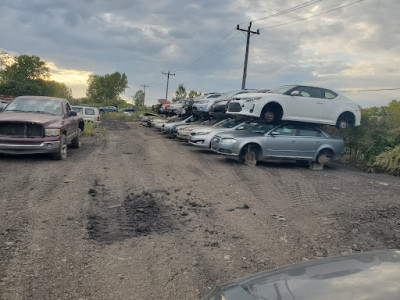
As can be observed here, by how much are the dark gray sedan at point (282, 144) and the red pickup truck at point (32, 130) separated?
497 cm

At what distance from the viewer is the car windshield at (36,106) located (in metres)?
10.1

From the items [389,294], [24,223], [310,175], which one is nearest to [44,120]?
[24,223]

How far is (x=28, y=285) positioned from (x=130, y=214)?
2287 mm

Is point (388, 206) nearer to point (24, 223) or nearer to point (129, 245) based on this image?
point (129, 245)

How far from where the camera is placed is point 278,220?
5.63 m

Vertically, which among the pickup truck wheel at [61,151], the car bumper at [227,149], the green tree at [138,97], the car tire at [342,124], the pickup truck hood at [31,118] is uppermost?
the green tree at [138,97]

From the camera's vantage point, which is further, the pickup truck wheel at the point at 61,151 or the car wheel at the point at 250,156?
the car wheel at the point at 250,156

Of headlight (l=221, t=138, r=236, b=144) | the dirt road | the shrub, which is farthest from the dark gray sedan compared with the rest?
the dirt road

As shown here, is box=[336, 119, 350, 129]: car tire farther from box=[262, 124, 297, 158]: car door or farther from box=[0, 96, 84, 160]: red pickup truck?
box=[0, 96, 84, 160]: red pickup truck

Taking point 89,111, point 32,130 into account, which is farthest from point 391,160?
point 89,111

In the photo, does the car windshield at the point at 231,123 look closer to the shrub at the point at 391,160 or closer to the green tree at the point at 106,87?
the shrub at the point at 391,160

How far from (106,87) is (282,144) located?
395 ft

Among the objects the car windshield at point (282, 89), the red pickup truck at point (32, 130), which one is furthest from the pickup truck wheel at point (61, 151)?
the car windshield at point (282, 89)

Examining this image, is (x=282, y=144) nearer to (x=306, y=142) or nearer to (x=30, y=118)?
(x=306, y=142)
